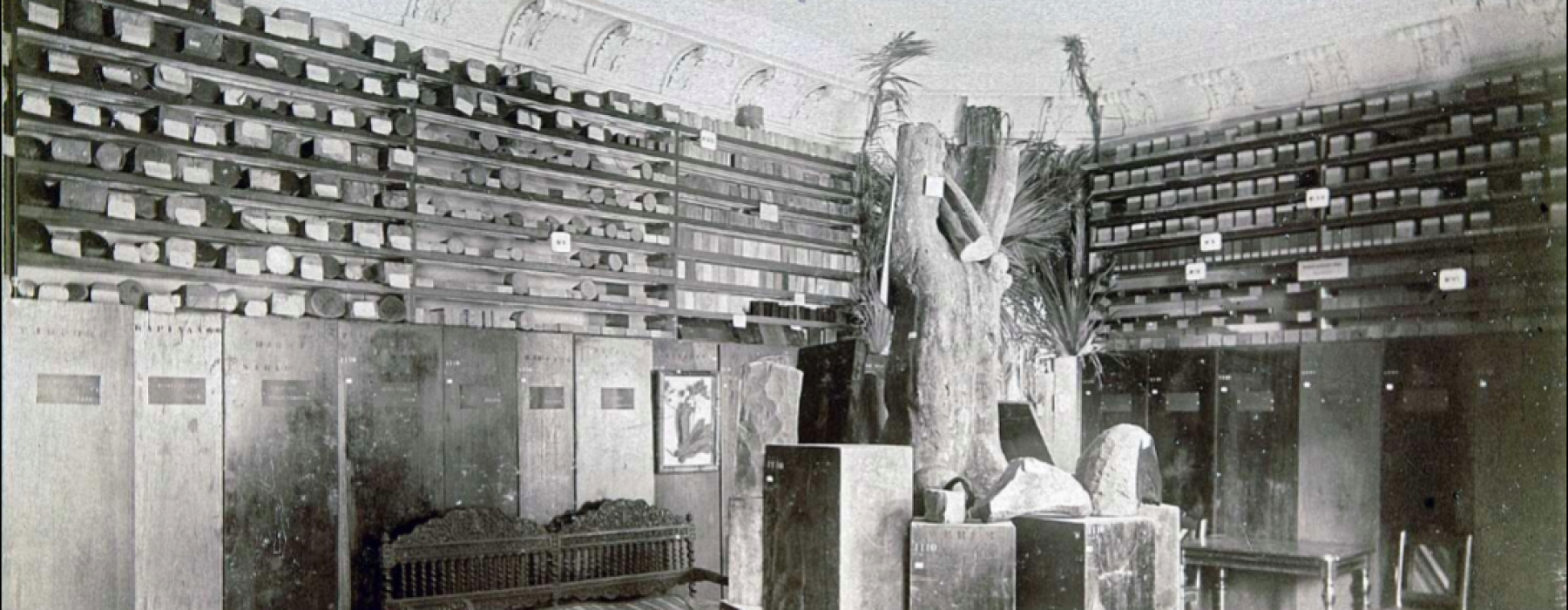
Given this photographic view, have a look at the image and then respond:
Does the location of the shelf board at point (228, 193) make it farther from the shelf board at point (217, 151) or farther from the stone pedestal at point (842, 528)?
the stone pedestal at point (842, 528)

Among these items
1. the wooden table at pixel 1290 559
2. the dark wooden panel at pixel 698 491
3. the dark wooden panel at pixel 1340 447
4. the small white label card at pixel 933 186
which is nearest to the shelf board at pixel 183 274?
the dark wooden panel at pixel 698 491

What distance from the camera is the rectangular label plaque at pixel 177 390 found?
3.73 meters

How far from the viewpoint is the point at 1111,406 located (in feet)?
20.6

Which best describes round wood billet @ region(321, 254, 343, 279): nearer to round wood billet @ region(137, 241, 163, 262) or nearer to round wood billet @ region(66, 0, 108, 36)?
round wood billet @ region(137, 241, 163, 262)

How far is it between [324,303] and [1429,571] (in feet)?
16.7

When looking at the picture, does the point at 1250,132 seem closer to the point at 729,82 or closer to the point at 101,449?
the point at 729,82

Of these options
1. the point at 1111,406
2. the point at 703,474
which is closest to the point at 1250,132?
the point at 1111,406

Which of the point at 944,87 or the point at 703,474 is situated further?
the point at 944,87

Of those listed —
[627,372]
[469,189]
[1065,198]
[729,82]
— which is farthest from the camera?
[1065,198]

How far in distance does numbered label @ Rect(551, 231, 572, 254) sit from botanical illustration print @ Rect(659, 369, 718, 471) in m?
0.83

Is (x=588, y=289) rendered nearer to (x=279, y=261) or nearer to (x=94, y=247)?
(x=279, y=261)

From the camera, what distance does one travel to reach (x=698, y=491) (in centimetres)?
561

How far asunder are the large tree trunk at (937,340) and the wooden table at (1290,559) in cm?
150

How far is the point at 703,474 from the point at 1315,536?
314cm
